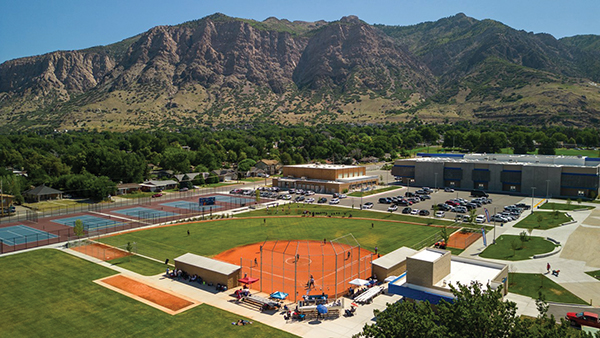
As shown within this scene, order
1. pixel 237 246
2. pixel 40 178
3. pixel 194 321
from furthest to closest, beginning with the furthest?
pixel 40 178
pixel 237 246
pixel 194 321

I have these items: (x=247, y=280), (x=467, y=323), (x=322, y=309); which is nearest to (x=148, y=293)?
(x=247, y=280)

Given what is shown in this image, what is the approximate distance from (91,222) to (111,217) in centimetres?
443

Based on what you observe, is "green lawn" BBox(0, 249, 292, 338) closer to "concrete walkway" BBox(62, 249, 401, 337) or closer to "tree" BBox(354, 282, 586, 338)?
"concrete walkway" BBox(62, 249, 401, 337)

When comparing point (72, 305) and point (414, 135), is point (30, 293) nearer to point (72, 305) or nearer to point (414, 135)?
point (72, 305)

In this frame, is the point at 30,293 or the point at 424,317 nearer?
the point at 424,317

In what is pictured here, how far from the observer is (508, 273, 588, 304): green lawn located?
3184cm

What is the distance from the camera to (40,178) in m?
90.6

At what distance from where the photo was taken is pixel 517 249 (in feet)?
149

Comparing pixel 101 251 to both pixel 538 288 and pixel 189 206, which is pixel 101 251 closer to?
pixel 189 206

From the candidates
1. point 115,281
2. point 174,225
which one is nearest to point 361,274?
point 115,281

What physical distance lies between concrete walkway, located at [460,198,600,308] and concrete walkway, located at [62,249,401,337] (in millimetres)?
11722

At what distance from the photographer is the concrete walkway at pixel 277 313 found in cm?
2723

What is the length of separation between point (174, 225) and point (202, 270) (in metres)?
26.6

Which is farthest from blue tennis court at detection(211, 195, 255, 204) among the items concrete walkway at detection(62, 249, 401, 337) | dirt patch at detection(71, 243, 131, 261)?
concrete walkway at detection(62, 249, 401, 337)
